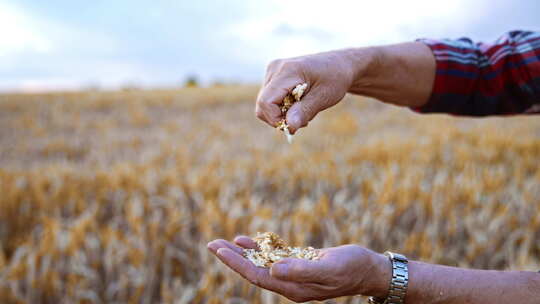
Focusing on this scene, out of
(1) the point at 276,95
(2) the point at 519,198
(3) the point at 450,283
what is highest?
(1) the point at 276,95

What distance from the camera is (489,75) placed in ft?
6.27

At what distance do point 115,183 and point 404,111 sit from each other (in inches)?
196

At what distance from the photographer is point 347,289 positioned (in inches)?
44.4

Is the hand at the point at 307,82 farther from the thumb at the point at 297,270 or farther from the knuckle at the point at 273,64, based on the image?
the thumb at the point at 297,270

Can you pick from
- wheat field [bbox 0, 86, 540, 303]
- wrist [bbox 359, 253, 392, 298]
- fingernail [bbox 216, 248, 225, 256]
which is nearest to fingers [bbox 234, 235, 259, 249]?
fingernail [bbox 216, 248, 225, 256]

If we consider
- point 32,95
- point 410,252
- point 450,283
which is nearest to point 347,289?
point 450,283

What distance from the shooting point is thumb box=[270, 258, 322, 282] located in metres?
1.02

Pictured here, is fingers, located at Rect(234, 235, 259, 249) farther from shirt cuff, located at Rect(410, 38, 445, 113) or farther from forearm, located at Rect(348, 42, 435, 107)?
shirt cuff, located at Rect(410, 38, 445, 113)

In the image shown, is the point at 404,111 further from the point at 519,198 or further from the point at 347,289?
the point at 347,289

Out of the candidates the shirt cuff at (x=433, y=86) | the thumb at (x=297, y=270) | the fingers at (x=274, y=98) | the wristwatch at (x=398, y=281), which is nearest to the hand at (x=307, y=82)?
the fingers at (x=274, y=98)

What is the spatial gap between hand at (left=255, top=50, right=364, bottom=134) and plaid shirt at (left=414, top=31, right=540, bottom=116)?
2.03ft

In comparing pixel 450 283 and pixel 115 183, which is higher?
pixel 450 283

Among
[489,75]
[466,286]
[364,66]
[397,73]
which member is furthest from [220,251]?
[489,75]

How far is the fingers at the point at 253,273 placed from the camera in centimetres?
109
